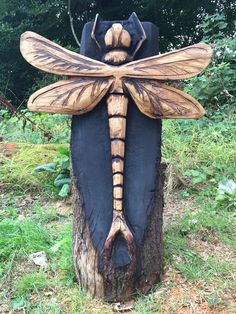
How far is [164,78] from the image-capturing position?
204cm

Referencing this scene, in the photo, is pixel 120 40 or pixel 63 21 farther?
pixel 63 21

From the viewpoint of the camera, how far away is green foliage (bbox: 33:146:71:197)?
10.6 feet

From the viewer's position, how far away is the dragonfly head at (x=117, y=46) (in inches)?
81.0

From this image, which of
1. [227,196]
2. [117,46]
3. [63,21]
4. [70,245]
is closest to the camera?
[117,46]

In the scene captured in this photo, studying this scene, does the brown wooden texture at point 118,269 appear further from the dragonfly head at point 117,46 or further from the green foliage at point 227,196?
the green foliage at point 227,196

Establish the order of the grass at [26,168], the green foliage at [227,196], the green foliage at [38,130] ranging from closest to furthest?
the green foliage at [227,196] < the grass at [26,168] < the green foliage at [38,130]

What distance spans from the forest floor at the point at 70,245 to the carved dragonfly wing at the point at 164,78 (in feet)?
2.56

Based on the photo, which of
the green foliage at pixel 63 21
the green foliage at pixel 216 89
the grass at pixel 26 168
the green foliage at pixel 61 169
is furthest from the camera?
the green foliage at pixel 63 21

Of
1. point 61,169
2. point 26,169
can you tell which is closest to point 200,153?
point 61,169

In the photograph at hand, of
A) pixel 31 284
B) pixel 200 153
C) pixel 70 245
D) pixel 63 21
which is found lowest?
pixel 31 284

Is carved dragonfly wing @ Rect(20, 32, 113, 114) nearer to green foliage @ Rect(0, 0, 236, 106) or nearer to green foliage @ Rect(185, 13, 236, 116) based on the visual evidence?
green foliage @ Rect(185, 13, 236, 116)

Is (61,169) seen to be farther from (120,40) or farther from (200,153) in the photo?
(120,40)

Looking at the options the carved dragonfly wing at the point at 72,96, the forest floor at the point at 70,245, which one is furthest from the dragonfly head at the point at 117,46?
the forest floor at the point at 70,245

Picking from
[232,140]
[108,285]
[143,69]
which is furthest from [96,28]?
[232,140]
